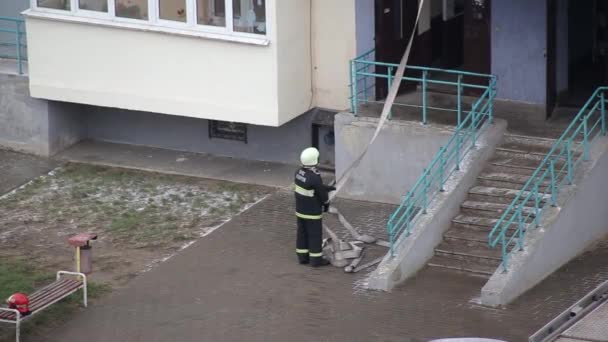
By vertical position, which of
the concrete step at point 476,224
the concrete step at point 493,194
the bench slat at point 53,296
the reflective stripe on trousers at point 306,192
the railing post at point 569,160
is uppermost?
the railing post at point 569,160

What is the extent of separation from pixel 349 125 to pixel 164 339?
477cm

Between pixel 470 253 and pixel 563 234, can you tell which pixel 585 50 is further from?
pixel 470 253

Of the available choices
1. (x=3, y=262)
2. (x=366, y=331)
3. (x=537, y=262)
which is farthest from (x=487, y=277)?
(x=3, y=262)

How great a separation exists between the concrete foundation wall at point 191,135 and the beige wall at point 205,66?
0.66m

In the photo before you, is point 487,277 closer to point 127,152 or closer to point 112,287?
point 112,287

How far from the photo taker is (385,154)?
65.4 ft

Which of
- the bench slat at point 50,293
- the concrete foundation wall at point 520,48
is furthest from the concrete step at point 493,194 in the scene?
the bench slat at point 50,293

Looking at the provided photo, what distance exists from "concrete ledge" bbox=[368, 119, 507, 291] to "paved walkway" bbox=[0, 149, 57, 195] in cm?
617

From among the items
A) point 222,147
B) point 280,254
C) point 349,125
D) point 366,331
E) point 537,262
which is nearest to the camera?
point 366,331

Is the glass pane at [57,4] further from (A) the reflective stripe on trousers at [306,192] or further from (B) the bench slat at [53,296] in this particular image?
(B) the bench slat at [53,296]

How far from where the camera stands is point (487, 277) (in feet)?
58.3

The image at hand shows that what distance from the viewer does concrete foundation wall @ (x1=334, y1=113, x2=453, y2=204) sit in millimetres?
19625

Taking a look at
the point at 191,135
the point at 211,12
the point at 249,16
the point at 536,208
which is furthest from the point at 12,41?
the point at 536,208

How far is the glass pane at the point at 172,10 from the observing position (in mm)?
20875
